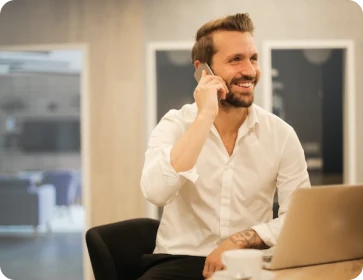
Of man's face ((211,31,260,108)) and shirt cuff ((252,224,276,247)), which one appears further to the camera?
man's face ((211,31,260,108))

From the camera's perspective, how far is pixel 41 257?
230 inches

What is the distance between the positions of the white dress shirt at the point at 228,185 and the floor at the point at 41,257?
331 cm

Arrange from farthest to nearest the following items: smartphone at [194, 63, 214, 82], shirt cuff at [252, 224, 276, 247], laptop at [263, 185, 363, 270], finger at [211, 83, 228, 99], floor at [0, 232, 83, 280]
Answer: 1. floor at [0, 232, 83, 280]
2. smartphone at [194, 63, 214, 82]
3. finger at [211, 83, 228, 99]
4. shirt cuff at [252, 224, 276, 247]
5. laptop at [263, 185, 363, 270]

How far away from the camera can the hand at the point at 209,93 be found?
1.70 meters

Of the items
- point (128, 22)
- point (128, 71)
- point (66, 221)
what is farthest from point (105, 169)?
point (66, 221)

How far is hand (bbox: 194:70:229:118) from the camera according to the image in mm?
1697

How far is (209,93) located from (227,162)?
0.27 meters

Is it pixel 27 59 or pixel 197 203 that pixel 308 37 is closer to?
pixel 197 203

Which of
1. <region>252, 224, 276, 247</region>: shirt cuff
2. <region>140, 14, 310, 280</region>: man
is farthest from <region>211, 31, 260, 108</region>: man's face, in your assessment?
<region>252, 224, 276, 247</region>: shirt cuff

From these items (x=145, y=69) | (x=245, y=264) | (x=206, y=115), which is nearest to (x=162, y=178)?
(x=206, y=115)

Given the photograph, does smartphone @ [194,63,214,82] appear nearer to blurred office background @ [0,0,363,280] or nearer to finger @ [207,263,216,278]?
Result: finger @ [207,263,216,278]

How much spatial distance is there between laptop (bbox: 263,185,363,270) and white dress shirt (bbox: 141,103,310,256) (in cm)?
35

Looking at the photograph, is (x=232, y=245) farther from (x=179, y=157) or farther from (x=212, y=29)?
(x=212, y=29)

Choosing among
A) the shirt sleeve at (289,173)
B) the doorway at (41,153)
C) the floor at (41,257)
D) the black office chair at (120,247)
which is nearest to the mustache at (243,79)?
the shirt sleeve at (289,173)
